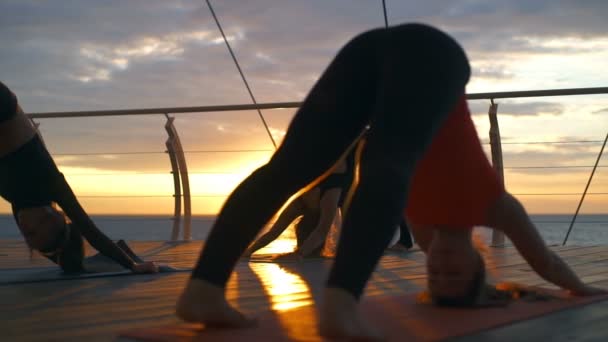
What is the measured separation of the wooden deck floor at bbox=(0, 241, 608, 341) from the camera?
1347 mm

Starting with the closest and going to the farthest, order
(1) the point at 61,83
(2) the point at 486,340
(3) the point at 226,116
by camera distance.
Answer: (2) the point at 486,340 → (3) the point at 226,116 → (1) the point at 61,83

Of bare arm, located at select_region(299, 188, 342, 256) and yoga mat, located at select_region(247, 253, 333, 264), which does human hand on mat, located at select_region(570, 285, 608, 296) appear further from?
bare arm, located at select_region(299, 188, 342, 256)

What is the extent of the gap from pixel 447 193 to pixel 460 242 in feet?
0.33

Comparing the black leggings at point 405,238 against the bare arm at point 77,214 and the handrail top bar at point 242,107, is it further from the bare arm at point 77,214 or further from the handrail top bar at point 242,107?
the bare arm at point 77,214

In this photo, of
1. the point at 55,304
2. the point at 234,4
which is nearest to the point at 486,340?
the point at 55,304

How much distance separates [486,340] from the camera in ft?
3.94

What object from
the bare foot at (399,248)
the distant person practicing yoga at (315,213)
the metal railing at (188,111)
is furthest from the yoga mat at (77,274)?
the bare foot at (399,248)

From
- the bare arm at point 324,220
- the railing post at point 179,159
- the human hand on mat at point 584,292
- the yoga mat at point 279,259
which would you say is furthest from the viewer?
the railing post at point 179,159

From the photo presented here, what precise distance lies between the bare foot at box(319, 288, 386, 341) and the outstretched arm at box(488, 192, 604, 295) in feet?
1.72

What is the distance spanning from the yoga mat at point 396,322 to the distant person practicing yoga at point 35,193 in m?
1.12

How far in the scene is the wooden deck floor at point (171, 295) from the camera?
135 centimetres

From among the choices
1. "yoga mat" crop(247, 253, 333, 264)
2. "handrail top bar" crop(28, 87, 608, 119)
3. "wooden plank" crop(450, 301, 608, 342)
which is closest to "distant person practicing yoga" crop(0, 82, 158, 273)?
"yoga mat" crop(247, 253, 333, 264)

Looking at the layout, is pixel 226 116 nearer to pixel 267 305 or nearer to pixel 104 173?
pixel 104 173

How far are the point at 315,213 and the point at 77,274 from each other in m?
1.34
